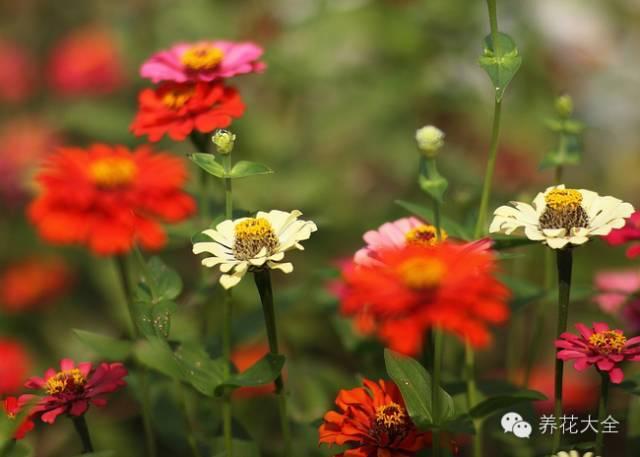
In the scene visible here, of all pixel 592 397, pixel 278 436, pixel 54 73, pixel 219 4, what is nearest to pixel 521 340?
pixel 592 397

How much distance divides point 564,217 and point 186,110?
338 millimetres

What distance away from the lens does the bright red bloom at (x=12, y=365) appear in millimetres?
1326

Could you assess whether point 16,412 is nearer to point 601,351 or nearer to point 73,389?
point 73,389

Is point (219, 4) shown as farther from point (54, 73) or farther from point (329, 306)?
point (329, 306)

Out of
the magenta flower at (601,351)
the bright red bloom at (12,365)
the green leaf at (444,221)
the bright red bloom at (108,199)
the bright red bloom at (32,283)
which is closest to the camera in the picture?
the magenta flower at (601,351)

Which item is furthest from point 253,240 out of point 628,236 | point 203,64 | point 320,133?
point 320,133

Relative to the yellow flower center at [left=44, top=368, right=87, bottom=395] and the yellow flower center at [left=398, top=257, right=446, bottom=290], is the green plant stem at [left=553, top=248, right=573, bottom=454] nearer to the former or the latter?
the yellow flower center at [left=398, top=257, right=446, bottom=290]

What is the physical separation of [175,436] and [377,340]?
0.23 meters

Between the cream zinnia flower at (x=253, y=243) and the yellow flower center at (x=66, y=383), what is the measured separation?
0.46ft

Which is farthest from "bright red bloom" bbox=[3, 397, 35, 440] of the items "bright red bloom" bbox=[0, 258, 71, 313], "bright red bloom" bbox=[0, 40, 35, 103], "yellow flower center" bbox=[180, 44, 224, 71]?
"bright red bloom" bbox=[0, 40, 35, 103]

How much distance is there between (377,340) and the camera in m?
0.97

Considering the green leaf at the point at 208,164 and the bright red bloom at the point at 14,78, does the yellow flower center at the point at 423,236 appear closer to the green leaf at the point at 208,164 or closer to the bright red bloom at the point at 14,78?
the green leaf at the point at 208,164

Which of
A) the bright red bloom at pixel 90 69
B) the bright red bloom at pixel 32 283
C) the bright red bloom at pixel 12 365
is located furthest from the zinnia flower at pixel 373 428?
the bright red bloom at pixel 90 69

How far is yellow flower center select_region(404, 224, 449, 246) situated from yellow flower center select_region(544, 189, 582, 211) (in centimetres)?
9
